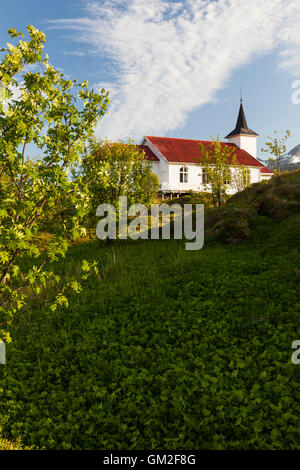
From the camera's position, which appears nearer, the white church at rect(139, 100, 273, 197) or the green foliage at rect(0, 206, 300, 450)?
the green foliage at rect(0, 206, 300, 450)

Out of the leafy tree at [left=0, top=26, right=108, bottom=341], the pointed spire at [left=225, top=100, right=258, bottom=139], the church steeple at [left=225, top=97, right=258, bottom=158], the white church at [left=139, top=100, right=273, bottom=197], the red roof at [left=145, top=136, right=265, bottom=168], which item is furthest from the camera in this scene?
the pointed spire at [left=225, top=100, right=258, bottom=139]

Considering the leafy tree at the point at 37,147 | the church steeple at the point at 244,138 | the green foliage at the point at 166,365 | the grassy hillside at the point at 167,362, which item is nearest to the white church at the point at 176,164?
the church steeple at the point at 244,138

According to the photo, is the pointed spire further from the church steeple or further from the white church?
the white church

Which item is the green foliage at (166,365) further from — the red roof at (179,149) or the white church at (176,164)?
the red roof at (179,149)

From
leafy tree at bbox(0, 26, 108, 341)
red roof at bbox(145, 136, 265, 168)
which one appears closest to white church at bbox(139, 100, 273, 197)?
red roof at bbox(145, 136, 265, 168)

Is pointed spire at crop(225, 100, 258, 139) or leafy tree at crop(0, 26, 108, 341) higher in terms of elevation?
pointed spire at crop(225, 100, 258, 139)

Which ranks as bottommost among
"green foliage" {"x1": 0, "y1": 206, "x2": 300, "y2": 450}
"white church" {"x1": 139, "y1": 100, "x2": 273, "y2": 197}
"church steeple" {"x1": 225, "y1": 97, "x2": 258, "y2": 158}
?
"green foliage" {"x1": 0, "y1": 206, "x2": 300, "y2": 450}

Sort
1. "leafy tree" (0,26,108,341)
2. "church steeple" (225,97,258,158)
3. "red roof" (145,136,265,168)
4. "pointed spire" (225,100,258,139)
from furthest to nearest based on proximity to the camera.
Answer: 1. "pointed spire" (225,100,258,139)
2. "church steeple" (225,97,258,158)
3. "red roof" (145,136,265,168)
4. "leafy tree" (0,26,108,341)

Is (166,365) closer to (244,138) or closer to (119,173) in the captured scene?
(119,173)

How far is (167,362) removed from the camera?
672 centimetres

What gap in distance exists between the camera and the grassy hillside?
519cm

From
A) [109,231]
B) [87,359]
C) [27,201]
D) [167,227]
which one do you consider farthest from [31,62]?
[167,227]

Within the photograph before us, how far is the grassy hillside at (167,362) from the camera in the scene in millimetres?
5188

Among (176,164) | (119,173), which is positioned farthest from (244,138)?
(119,173)
